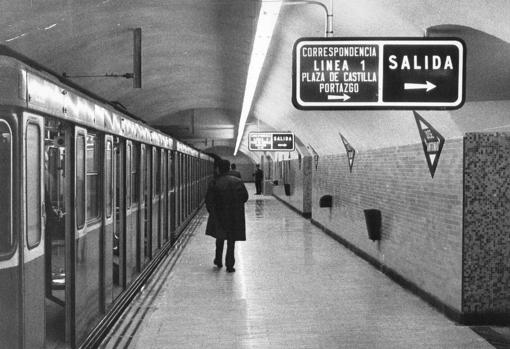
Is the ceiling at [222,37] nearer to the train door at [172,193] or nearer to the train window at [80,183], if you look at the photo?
the train door at [172,193]

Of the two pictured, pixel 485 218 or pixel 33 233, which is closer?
pixel 33 233

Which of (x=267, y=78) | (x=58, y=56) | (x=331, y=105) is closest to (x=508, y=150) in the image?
(x=331, y=105)

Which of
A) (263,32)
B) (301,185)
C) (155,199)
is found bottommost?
(301,185)

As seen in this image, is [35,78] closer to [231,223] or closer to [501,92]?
[231,223]

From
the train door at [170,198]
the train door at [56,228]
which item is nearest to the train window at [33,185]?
the train door at [56,228]

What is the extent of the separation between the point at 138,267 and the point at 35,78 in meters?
4.45

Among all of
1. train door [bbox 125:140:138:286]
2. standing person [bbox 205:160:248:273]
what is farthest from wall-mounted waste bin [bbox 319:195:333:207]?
train door [bbox 125:140:138:286]

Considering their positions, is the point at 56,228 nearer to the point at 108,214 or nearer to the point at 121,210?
the point at 108,214

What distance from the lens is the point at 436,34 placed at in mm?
6691

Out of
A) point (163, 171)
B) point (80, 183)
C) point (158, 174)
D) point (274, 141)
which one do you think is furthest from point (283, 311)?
point (274, 141)

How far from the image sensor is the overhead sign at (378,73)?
532cm

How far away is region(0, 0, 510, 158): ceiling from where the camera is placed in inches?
255

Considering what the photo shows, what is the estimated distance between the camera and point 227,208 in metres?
8.25

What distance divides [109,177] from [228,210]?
3.08 metres
